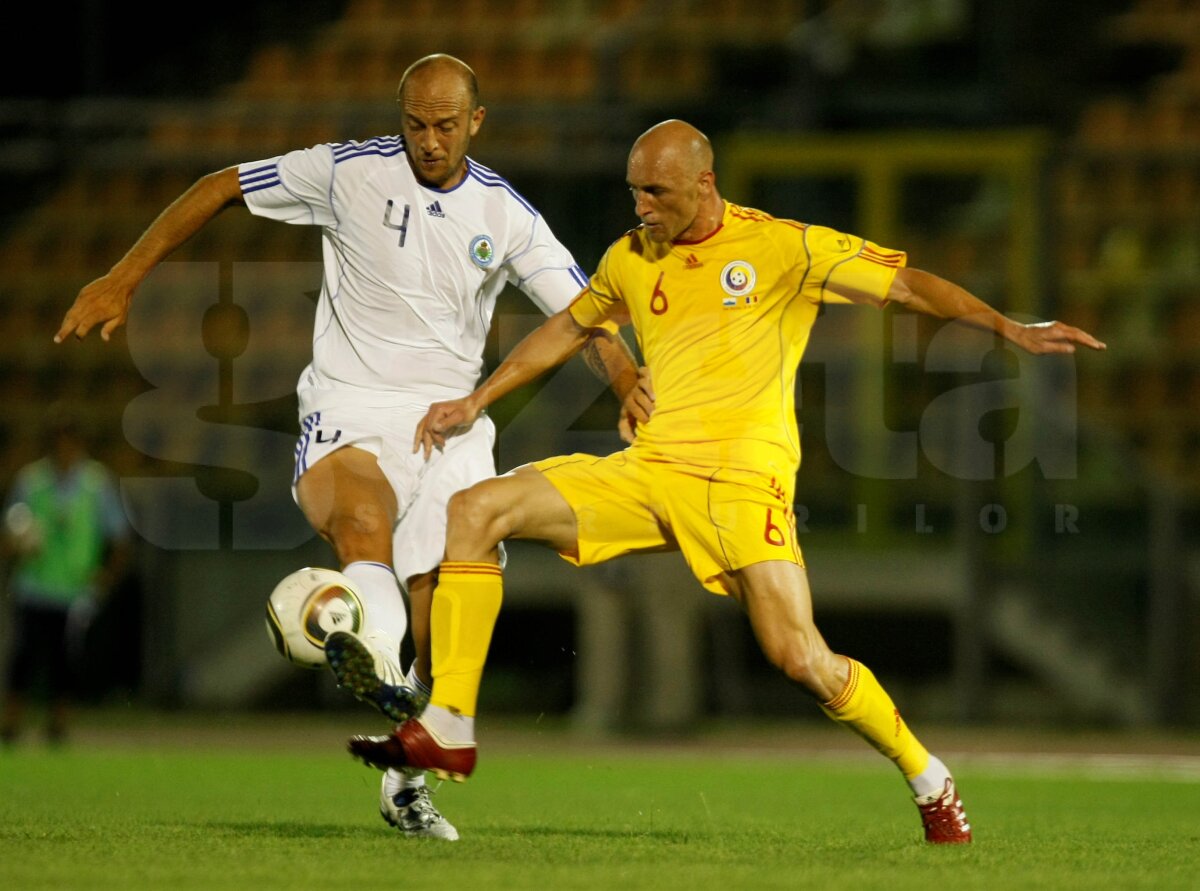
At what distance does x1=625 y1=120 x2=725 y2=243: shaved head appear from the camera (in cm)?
651

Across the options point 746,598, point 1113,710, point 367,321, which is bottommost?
point 1113,710

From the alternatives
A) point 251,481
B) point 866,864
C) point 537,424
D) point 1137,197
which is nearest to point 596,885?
point 866,864

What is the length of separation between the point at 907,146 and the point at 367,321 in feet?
30.1

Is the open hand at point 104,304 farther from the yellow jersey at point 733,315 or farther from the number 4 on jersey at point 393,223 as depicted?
the yellow jersey at point 733,315

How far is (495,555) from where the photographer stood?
21.4ft

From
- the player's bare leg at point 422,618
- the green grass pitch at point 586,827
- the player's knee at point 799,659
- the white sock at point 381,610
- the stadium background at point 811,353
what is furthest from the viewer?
the stadium background at point 811,353

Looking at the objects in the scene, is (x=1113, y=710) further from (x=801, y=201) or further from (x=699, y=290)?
(x=699, y=290)

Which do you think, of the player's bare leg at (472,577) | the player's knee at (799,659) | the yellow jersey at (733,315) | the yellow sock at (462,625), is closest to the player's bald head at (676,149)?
the yellow jersey at (733,315)

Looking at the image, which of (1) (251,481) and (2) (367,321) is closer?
(2) (367,321)

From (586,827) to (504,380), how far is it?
175 centimetres

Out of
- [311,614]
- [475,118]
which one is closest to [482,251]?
[475,118]

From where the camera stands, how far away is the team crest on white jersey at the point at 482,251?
6.98 m

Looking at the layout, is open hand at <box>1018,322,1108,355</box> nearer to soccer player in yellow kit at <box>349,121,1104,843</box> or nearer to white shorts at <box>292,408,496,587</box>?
soccer player in yellow kit at <box>349,121,1104,843</box>

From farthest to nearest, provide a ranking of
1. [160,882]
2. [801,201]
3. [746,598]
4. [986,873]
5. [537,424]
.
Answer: [801,201], [537,424], [746,598], [986,873], [160,882]
